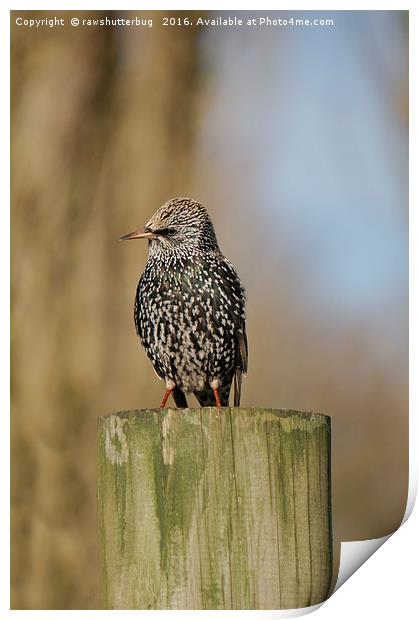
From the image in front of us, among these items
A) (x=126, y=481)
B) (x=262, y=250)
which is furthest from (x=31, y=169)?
(x=126, y=481)

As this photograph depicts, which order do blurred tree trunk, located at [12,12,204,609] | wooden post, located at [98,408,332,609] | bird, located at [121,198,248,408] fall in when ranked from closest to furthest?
wooden post, located at [98,408,332,609] < bird, located at [121,198,248,408] < blurred tree trunk, located at [12,12,204,609]

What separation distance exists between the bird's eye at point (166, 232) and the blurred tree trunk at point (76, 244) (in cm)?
65

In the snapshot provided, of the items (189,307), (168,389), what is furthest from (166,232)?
(168,389)

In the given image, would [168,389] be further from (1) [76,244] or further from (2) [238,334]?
(1) [76,244]

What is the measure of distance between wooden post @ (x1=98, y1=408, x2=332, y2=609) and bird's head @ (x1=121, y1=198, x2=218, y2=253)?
5.95 feet

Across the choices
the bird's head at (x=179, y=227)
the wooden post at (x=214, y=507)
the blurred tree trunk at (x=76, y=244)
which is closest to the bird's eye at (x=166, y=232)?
the bird's head at (x=179, y=227)

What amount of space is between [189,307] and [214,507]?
184 centimetres

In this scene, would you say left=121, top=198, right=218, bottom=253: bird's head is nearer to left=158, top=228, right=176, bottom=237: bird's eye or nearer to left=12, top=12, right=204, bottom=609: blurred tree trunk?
left=158, top=228, right=176, bottom=237: bird's eye

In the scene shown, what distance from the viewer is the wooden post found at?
3.01 meters

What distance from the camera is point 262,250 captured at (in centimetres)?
521

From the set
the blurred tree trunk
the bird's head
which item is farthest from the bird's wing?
the blurred tree trunk

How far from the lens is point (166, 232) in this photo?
190 inches

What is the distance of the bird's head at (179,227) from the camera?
15.8 ft
